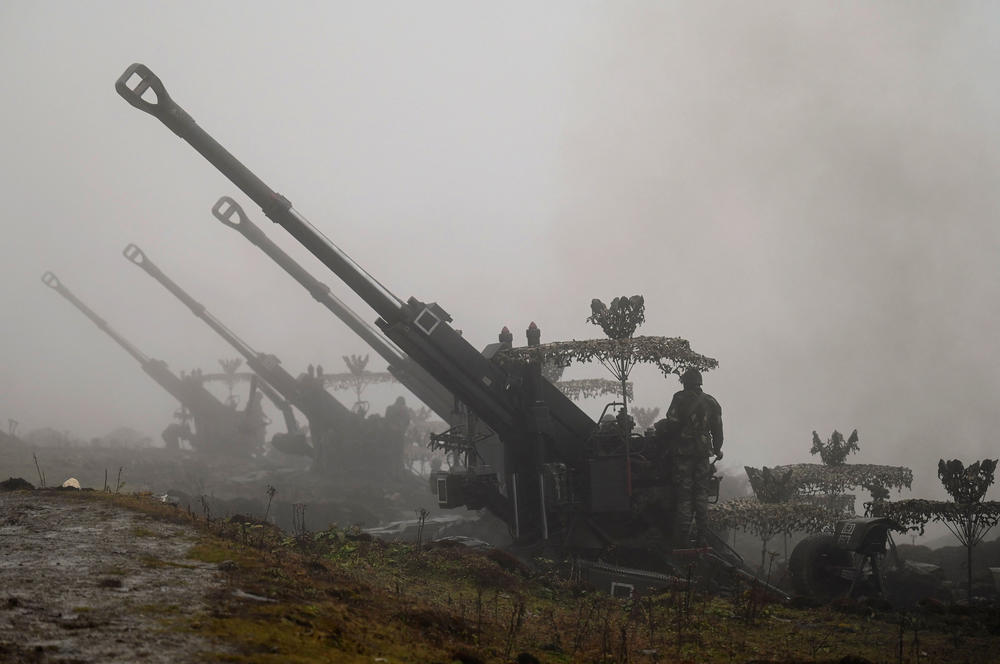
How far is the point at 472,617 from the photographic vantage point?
34.9 ft

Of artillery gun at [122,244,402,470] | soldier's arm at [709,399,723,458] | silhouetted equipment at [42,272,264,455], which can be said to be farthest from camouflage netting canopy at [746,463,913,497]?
silhouetted equipment at [42,272,264,455]

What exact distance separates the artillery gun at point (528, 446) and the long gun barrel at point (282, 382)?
16.6 meters

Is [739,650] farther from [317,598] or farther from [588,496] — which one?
[588,496]

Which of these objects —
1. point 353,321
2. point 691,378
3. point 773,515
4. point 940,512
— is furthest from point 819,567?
point 353,321

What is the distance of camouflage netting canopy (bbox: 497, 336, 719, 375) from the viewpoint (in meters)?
18.1

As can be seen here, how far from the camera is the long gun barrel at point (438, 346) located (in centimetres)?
1734

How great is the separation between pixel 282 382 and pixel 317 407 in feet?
6.54

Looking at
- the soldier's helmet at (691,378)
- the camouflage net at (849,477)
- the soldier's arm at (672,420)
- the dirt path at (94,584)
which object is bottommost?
the dirt path at (94,584)

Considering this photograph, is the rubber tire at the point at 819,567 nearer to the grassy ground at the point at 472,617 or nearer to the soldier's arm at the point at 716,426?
the grassy ground at the point at 472,617

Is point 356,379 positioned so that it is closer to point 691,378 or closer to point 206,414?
point 206,414

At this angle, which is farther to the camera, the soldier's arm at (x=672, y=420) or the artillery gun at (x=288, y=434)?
the artillery gun at (x=288, y=434)

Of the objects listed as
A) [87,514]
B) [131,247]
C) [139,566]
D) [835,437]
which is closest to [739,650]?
[139,566]

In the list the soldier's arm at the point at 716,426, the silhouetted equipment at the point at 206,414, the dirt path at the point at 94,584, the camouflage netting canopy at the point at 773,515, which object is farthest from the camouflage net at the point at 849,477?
the silhouetted equipment at the point at 206,414

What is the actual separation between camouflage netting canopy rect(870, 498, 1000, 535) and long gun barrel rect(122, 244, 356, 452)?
2242cm
